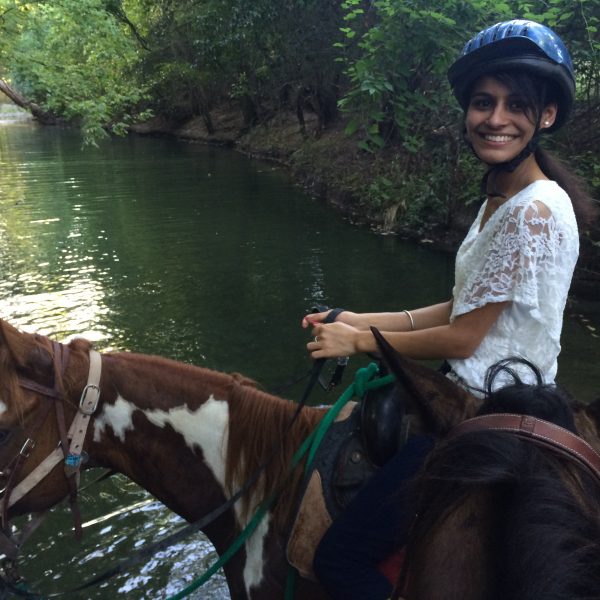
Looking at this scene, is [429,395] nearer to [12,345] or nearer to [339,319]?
[339,319]

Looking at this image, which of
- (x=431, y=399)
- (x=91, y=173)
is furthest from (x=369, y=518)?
(x=91, y=173)

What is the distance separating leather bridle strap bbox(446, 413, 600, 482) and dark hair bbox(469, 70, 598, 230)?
1.30m

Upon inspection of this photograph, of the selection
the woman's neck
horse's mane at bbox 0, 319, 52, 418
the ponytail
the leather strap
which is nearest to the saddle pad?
the leather strap

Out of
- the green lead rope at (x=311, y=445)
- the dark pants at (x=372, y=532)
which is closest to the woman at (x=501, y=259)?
the dark pants at (x=372, y=532)

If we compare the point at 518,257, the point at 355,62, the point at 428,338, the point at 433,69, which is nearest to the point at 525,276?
the point at 518,257

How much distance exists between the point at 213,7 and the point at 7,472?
828 inches

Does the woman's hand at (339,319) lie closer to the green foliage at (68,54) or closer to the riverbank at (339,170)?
the riverbank at (339,170)

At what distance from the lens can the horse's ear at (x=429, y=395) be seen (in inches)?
49.1

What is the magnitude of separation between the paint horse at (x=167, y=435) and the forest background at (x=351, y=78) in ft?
9.47

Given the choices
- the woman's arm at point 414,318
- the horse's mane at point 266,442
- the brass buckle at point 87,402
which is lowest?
the horse's mane at point 266,442

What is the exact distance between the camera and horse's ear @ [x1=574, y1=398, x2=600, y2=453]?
1.32m

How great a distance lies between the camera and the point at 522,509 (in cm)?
87

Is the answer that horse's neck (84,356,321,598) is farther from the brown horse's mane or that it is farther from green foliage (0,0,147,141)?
green foliage (0,0,147,141)

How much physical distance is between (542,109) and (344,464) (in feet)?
4.75
